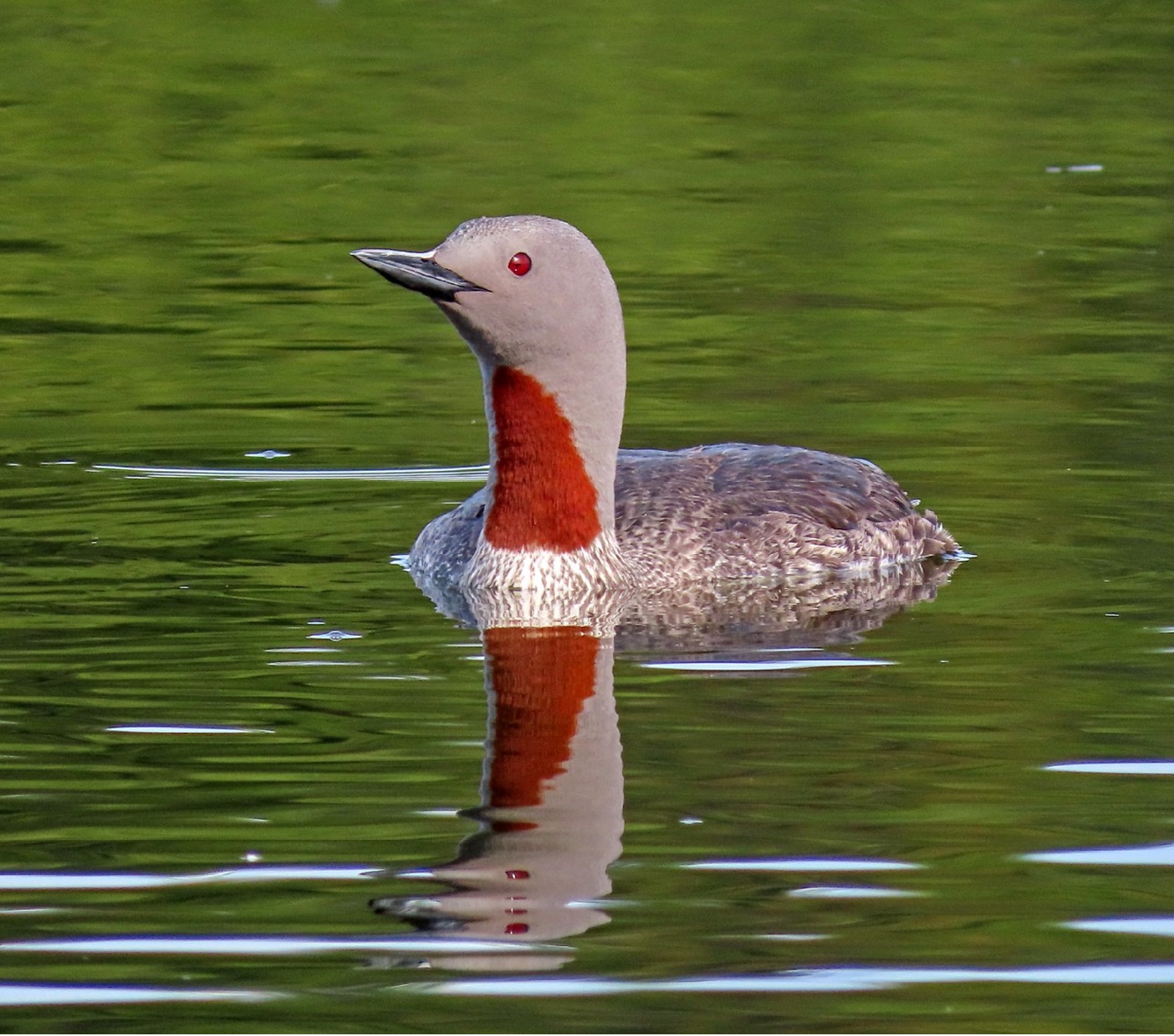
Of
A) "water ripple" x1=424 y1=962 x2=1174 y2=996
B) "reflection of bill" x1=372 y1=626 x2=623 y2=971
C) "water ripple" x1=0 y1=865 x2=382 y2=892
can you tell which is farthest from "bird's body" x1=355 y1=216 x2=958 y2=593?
"water ripple" x1=424 y1=962 x2=1174 y2=996

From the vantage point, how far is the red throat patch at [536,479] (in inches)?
340

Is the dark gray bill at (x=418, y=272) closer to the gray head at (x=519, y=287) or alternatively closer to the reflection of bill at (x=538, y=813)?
the gray head at (x=519, y=287)

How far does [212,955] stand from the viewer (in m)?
5.25

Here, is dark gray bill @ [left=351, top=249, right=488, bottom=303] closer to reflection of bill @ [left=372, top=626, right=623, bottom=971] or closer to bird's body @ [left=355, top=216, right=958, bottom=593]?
bird's body @ [left=355, top=216, right=958, bottom=593]

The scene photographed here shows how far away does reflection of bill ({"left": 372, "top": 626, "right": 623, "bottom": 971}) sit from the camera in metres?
5.46

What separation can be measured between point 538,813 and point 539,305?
8.30 feet

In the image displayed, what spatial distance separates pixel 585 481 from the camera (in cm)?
884

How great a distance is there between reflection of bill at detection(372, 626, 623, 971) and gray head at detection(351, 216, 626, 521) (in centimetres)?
95

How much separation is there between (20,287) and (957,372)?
530 centimetres

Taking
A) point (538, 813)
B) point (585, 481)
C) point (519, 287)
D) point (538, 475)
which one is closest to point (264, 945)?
point (538, 813)

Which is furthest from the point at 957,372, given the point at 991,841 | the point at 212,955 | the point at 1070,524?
the point at 212,955

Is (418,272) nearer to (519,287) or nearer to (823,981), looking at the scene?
(519,287)

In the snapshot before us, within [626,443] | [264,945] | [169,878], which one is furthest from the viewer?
[626,443]

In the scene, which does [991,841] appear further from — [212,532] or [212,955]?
[212,532]
